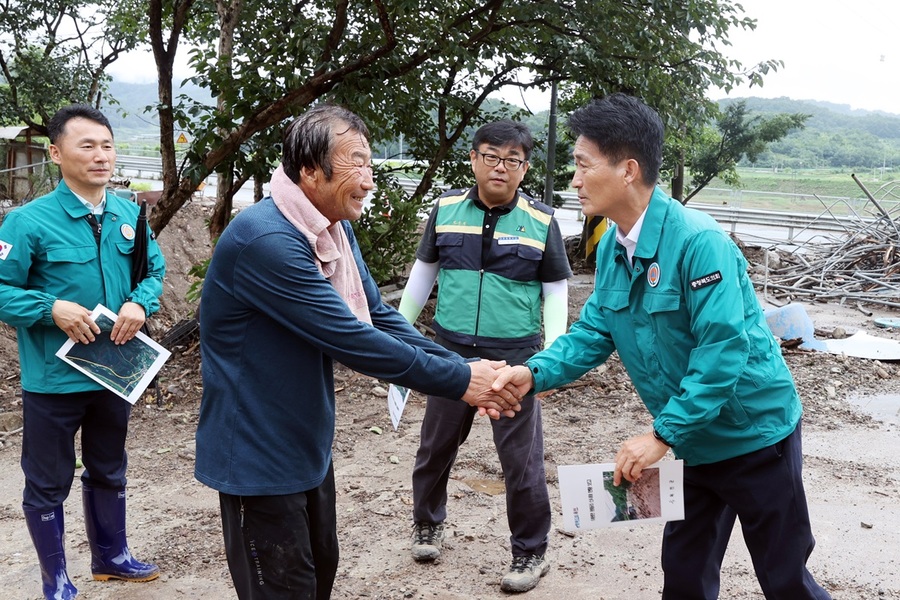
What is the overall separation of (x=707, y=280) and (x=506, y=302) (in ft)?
5.13

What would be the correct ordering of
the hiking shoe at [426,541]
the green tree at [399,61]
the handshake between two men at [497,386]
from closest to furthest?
the handshake between two men at [497,386] < the hiking shoe at [426,541] < the green tree at [399,61]

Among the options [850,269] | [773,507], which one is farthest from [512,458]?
[850,269]

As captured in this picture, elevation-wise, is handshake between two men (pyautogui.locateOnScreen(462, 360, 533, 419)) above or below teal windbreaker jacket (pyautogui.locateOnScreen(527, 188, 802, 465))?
below

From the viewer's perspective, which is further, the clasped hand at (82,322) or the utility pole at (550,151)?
the utility pole at (550,151)

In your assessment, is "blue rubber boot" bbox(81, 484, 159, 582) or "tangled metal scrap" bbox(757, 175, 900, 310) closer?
"blue rubber boot" bbox(81, 484, 159, 582)

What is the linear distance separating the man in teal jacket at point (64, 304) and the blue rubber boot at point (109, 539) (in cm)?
11

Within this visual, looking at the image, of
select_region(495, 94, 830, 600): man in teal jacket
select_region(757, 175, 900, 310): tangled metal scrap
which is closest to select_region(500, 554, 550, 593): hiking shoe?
select_region(495, 94, 830, 600): man in teal jacket

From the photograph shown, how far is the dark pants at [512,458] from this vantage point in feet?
12.6

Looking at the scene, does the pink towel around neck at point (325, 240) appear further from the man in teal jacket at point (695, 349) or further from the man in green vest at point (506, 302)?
the man in green vest at point (506, 302)

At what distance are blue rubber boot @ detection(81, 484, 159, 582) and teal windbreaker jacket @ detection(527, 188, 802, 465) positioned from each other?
244cm

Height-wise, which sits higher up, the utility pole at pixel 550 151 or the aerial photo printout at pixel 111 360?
the utility pole at pixel 550 151

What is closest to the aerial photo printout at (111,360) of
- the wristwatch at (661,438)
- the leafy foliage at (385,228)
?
the wristwatch at (661,438)

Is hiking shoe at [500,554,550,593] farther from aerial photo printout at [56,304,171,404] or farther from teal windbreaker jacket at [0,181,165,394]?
teal windbreaker jacket at [0,181,165,394]

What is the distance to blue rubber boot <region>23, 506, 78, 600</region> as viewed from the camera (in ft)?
11.9
